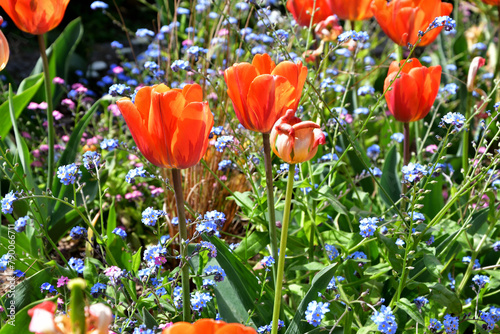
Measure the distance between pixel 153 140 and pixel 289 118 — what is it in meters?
0.29

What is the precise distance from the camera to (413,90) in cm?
155

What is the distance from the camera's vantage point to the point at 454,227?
70.7 inches

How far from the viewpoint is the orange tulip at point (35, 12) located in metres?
1.70

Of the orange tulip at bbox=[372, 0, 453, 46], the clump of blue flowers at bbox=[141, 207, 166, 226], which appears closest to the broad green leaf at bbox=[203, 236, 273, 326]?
the clump of blue flowers at bbox=[141, 207, 166, 226]

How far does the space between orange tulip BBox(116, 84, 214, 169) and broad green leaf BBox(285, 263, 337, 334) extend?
15.6 inches

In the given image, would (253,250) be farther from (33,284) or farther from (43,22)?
(43,22)

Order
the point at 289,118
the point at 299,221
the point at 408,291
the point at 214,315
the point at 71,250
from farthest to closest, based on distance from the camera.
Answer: the point at 71,250 < the point at 299,221 < the point at 408,291 < the point at 214,315 < the point at 289,118

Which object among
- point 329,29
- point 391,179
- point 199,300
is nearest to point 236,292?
point 199,300

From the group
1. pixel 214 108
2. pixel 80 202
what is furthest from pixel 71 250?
pixel 214 108

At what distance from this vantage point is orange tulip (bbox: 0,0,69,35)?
1.70 metres

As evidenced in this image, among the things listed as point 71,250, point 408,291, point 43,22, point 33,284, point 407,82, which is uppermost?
point 43,22

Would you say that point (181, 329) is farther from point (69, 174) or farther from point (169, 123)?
point (69, 174)

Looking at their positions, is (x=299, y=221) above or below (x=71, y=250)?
above

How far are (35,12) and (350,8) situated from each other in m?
1.14
